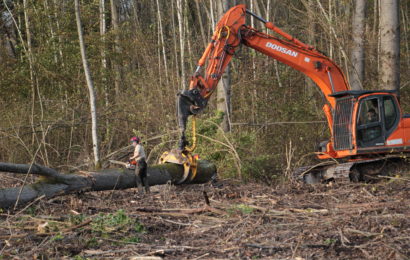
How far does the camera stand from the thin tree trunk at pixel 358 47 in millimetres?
16172

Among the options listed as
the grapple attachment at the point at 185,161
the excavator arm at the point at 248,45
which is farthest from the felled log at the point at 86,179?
the excavator arm at the point at 248,45

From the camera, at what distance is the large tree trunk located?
547 inches

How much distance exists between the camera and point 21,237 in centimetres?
691

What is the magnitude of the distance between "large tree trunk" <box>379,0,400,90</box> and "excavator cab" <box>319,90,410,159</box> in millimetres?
1898

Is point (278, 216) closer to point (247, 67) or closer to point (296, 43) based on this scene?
point (296, 43)

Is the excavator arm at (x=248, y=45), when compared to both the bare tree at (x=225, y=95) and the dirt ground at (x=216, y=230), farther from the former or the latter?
the dirt ground at (x=216, y=230)

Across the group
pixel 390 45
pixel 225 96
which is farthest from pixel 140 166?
pixel 390 45

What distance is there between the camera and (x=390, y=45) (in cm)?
1394

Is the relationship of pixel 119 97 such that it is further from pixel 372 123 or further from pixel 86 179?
pixel 372 123

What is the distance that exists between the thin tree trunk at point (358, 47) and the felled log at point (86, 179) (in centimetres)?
589

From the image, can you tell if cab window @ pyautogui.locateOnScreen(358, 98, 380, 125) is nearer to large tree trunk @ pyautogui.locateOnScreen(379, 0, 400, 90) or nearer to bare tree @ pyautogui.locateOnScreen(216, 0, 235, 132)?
large tree trunk @ pyautogui.locateOnScreen(379, 0, 400, 90)

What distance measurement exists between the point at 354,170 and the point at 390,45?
361 cm

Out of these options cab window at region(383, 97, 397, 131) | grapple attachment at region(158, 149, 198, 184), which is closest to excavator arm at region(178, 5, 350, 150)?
grapple attachment at region(158, 149, 198, 184)

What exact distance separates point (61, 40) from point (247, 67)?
560 cm
